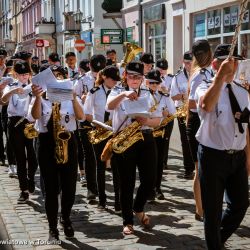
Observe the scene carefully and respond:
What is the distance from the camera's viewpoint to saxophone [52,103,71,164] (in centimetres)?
612

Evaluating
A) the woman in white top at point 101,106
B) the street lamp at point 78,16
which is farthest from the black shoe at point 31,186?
the street lamp at point 78,16

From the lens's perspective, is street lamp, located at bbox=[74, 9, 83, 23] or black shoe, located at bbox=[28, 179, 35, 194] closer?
black shoe, located at bbox=[28, 179, 35, 194]

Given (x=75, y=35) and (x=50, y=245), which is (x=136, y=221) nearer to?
(x=50, y=245)

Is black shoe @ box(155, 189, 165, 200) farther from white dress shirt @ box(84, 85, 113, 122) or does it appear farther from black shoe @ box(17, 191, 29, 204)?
black shoe @ box(17, 191, 29, 204)

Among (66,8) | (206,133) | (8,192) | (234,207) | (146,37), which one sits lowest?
(8,192)

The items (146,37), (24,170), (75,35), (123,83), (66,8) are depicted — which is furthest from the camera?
(66,8)

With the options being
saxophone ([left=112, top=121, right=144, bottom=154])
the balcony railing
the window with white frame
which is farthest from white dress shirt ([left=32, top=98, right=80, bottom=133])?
the balcony railing

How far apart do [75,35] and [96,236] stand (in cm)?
3080

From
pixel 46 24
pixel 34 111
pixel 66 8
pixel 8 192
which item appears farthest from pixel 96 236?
pixel 46 24

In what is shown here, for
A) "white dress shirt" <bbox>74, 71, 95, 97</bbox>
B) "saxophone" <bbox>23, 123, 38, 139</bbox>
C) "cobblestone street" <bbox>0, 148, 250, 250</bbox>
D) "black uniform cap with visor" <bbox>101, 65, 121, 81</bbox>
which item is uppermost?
"black uniform cap with visor" <bbox>101, 65, 121, 81</bbox>

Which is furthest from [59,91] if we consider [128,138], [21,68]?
[21,68]

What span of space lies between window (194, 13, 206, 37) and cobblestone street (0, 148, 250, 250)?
1147 centimetres

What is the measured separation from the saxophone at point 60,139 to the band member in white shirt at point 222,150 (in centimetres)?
164

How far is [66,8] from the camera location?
4191 cm
